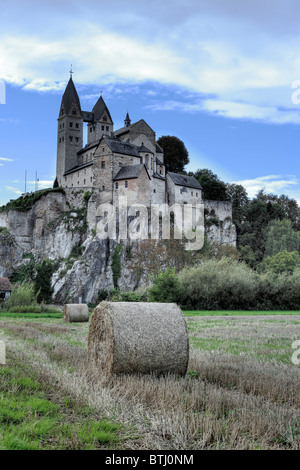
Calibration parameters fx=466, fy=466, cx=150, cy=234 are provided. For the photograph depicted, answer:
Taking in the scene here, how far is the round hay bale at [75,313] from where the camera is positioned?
22.4m

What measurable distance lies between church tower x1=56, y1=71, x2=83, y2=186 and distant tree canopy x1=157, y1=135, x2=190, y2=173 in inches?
616

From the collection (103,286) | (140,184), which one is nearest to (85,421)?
(103,286)

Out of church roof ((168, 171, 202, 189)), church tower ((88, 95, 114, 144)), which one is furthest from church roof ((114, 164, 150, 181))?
church tower ((88, 95, 114, 144))

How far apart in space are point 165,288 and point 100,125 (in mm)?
52721

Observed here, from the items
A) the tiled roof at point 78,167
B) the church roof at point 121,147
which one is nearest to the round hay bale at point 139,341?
the church roof at point 121,147

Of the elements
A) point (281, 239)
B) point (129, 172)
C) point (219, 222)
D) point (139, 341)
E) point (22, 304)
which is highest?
point (129, 172)

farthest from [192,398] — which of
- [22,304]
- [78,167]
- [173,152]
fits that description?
[173,152]

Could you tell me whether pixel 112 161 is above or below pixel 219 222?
above

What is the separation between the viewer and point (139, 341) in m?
7.51

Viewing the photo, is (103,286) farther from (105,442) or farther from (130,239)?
(105,442)

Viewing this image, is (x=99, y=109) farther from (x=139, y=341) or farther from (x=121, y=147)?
(x=139, y=341)

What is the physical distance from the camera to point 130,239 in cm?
6206

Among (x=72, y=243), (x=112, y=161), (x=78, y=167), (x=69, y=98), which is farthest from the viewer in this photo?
(x=69, y=98)

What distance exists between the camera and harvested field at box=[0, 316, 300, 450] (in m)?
4.43
